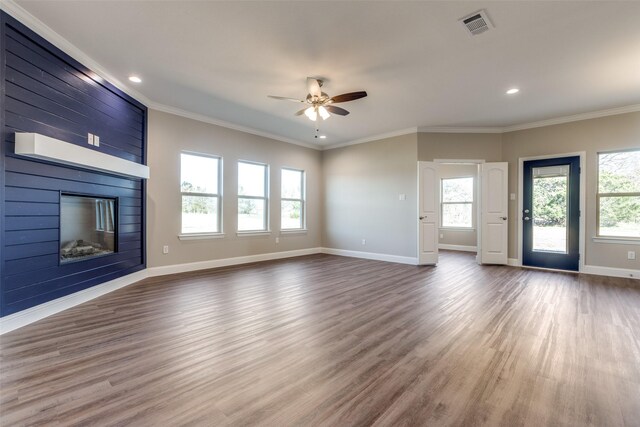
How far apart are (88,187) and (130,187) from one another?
0.83 metres

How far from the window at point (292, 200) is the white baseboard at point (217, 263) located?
2.08ft

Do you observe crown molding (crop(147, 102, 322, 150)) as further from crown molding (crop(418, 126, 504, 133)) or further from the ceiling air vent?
the ceiling air vent

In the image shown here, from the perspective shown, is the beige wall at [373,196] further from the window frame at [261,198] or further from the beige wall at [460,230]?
the beige wall at [460,230]

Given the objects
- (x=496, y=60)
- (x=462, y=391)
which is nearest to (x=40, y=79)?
(x=462, y=391)

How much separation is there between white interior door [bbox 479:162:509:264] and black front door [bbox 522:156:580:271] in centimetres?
34

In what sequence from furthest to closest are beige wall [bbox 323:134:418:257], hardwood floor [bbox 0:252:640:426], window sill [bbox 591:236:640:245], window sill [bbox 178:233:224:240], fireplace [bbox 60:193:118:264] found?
beige wall [bbox 323:134:418:257] < window sill [bbox 178:233:224:240] < window sill [bbox 591:236:640:245] < fireplace [bbox 60:193:118:264] < hardwood floor [bbox 0:252:640:426]

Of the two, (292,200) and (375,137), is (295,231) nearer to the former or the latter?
(292,200)

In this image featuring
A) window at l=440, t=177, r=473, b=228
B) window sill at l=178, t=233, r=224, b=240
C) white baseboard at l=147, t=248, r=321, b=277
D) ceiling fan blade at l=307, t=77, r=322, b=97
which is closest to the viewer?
ceiling fan blade at l=307, t=77, r=322, b=97

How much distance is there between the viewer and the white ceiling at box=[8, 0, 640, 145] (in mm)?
2492

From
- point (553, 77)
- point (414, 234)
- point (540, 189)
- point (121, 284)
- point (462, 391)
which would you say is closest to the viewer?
point (462, 391)

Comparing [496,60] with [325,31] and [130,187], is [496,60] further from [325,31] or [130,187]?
[130,187]

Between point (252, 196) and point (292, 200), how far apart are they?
1.17 metres

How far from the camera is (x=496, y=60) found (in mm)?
3283

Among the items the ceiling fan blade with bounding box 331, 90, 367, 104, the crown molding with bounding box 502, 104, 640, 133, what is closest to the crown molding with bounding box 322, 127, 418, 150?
the crown molding with bounding box 502, 104, 640, 133
